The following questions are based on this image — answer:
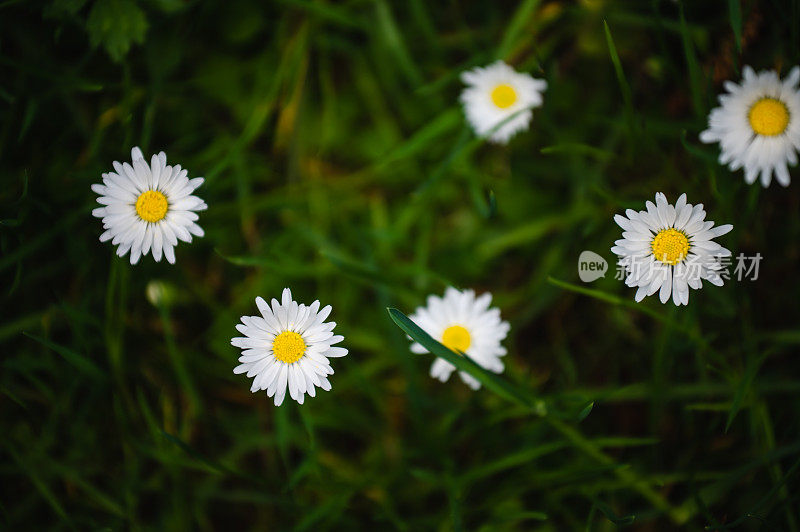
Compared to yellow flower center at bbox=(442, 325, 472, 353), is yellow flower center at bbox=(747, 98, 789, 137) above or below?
above

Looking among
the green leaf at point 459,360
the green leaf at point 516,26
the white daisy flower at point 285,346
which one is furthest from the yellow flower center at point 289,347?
the green leaf at point 516,26

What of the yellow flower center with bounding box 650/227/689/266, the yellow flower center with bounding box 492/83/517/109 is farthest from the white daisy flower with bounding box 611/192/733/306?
the yellow flower center with bounding box 492/83/517/109

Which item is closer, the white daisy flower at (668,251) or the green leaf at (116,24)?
the white daisy flower at (668,251)

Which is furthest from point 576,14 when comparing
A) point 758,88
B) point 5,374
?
point 5,374

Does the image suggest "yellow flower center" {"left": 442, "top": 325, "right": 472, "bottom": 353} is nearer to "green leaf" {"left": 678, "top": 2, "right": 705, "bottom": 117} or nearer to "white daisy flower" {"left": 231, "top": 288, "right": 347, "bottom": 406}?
"white daisy flower" {"left": 231, "top": 288, "right": 347, "bottom": 406}

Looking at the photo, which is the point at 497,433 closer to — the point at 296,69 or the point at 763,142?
the point at 763,142

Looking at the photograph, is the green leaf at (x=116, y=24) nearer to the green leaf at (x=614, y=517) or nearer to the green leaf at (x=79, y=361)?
the green leaf at (x=79, y=361)

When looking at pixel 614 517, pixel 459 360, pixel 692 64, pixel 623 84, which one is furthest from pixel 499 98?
pixel 614 517
